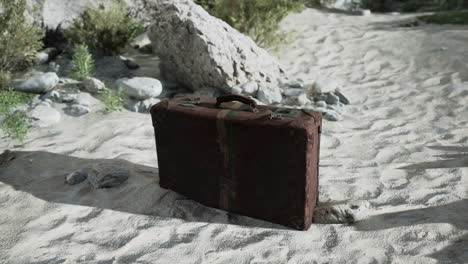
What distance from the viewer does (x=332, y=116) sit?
4.77 m

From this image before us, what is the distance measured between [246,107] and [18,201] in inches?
69.7

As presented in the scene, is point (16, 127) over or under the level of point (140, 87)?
under

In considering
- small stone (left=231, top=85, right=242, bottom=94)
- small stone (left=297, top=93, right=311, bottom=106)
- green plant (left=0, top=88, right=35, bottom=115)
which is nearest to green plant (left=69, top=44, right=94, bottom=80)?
green plant (left=0, top=88, right=35, bottom=115)

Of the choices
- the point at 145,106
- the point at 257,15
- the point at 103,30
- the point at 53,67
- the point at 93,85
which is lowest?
the point at 145,106

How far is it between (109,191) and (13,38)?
3.16m

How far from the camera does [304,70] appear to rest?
6.38 meters

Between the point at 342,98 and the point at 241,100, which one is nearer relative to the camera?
the point at 241,100

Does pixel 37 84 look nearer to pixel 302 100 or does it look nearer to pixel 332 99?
pixel 302 100

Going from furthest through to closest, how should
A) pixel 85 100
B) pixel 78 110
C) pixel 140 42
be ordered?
pixel 140 42, pixel 85 100, pixel 78 110

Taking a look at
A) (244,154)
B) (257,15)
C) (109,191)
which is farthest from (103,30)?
(244,154)

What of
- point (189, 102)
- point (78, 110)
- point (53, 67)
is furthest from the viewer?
point (53, 67)

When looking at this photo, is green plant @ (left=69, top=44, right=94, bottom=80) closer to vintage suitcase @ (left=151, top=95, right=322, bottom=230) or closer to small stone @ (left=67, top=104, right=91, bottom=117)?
small stone @ (left=67, top=104, right=91, bottom=117)

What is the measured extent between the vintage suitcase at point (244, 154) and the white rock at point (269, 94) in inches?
86.6

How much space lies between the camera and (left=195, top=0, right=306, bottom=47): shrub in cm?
657
